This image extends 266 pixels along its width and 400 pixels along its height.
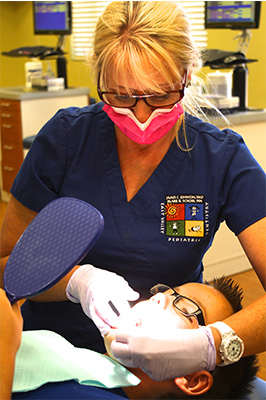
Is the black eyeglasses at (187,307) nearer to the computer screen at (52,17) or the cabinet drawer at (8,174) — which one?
the cabinet drawer at (8,174)

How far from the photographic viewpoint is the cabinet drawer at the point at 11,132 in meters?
4.36

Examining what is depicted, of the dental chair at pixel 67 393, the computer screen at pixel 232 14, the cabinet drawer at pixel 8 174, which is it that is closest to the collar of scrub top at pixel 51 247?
the dental chair at pixel 67 393

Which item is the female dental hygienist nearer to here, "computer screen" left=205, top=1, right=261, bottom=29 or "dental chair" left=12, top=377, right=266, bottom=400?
"dental chair" left=12, top=377, right=266, bottom=400

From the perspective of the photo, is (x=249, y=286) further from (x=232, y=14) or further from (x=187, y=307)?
(x=187, y=307)

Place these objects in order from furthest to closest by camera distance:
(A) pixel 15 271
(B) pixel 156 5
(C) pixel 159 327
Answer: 1. (B) pixel 156 5
2. (C) pixel 159 327
3. (A) pixel 15 271

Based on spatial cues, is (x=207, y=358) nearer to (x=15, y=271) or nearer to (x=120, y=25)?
(x=15, y=271)

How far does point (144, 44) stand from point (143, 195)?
39 cm

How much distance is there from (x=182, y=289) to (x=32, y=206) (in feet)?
1.46

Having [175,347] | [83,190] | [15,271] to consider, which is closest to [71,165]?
[83,190]

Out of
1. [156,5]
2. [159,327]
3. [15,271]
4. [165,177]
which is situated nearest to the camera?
[15,271]

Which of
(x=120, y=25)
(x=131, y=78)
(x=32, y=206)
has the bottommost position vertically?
(x=32, y=206)

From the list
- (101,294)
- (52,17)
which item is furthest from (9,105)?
(101,294)

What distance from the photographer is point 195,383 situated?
46.9 inches

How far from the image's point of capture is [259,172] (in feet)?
4.54
